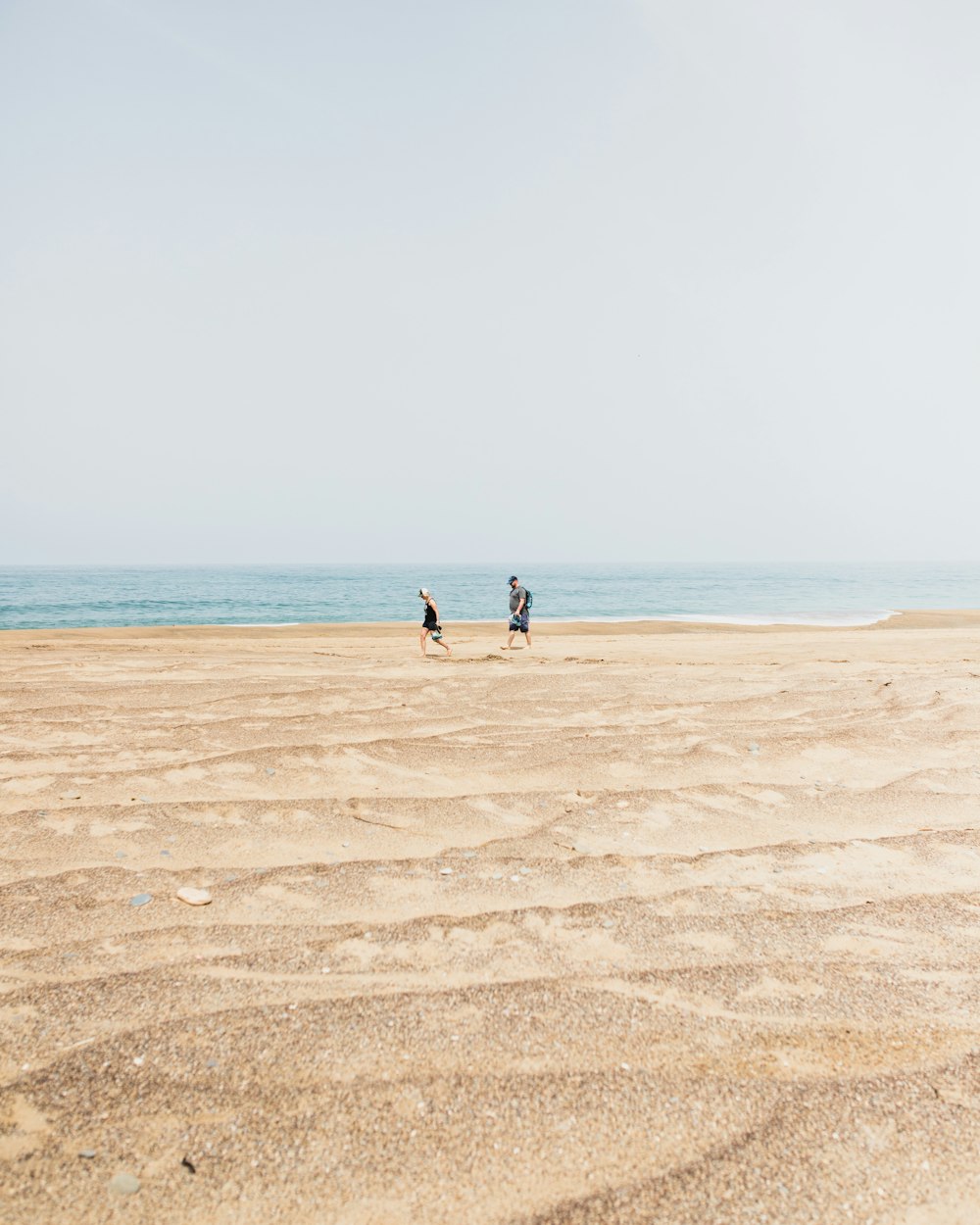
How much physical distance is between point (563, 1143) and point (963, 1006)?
1521 millimetres

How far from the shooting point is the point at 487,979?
2486mm

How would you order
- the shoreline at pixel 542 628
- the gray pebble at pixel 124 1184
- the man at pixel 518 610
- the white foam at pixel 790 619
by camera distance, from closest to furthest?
the gray pebble at pixel 124 1184, the man at pixel 518 610, the shoreline at pixel 542 628, the white foam at pixel 790 619

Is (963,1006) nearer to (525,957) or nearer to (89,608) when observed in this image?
(525,957)

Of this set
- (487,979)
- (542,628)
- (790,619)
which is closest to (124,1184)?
(487,979)

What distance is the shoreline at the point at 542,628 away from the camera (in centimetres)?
1998

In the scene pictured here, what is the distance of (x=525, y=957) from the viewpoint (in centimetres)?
262

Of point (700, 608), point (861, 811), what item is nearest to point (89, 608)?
point (700, 608)

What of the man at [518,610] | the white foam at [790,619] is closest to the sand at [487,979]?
the man at [518,610]

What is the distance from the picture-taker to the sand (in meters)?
1.72

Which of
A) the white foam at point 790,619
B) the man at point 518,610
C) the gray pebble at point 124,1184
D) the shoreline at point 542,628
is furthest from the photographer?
the white foam at point 790,619

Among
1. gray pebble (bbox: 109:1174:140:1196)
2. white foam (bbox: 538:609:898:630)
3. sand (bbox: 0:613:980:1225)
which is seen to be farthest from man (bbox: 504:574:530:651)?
gray pebble (bbox: 109:1174:140:1196)

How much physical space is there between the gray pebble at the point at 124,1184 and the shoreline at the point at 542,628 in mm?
17742

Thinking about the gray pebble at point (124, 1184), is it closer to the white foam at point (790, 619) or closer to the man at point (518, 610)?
the man at point (518, 610)

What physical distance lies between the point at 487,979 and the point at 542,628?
2104 centimetres
